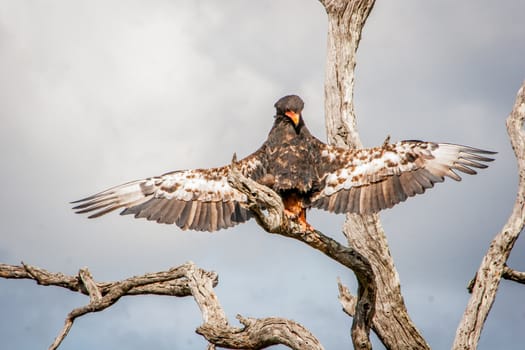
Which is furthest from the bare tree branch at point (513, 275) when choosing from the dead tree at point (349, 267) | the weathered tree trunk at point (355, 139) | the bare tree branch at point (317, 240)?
the bare tree branch at point (317, 240)

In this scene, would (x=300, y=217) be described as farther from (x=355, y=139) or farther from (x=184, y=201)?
(x=355, y=139)

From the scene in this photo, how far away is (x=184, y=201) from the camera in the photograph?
11016mm

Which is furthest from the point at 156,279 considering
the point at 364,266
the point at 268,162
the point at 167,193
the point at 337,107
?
the point at 337,107

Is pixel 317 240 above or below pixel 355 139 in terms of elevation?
below

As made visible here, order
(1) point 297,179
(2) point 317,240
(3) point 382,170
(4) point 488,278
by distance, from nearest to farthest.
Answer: (2) point 317,240 < (1) point 297,179 < (3) point 382,170 < (4) point 488,278

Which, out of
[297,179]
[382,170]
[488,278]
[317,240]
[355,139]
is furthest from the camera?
[355,139]

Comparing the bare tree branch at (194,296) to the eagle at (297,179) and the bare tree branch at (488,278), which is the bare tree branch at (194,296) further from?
the bare tree branch at (488,278)

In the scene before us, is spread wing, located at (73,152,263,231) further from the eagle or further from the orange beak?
the orange beak

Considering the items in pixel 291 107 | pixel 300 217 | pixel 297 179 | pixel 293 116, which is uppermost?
pixel 291 107

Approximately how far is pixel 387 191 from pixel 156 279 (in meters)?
2.81

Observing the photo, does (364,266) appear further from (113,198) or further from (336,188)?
(113,198)

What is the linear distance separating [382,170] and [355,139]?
5.62ft

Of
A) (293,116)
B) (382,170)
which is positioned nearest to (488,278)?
(382,170)

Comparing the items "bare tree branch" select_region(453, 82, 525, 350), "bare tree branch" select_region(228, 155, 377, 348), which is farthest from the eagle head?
"bare tree branch" select_region(453, 82, 525, 350)
